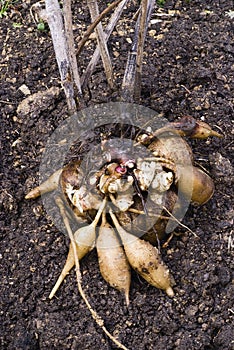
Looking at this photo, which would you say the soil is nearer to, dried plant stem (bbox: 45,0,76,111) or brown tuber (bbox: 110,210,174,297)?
brown tuber (bbox: 110,210,174,297)

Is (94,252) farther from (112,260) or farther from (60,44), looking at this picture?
(60,44)

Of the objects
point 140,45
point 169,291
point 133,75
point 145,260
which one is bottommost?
point 169,291

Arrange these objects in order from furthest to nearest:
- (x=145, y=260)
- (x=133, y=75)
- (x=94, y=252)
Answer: (x=133, y=75) → (x=94, y=252) → (x=145, y=260)

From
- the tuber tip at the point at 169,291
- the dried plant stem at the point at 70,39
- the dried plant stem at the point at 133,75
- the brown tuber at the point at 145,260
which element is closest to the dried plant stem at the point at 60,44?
the dried plant stem at the point at 70,39

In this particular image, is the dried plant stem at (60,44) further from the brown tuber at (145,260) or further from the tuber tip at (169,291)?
the tuber tip at (169,291)

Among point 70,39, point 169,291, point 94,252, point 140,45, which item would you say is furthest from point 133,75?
point 169,291

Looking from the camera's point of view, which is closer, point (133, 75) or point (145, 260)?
point (145, 260)

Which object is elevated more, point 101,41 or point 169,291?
Result: point 101,41
